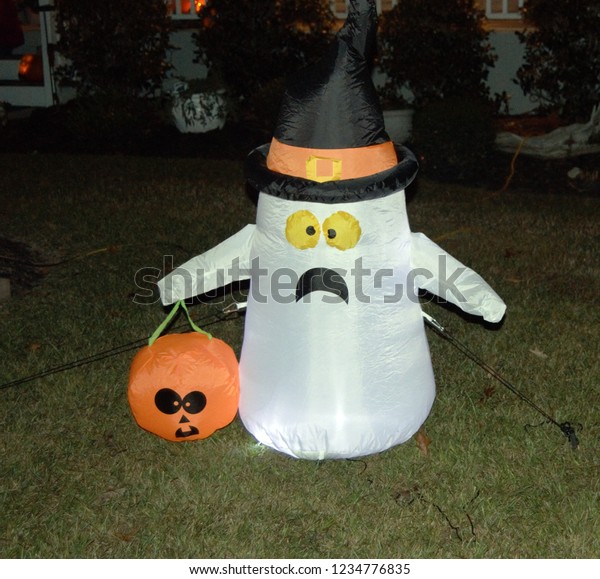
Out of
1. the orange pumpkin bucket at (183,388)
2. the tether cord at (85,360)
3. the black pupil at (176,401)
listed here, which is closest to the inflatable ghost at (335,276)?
the orange pumpkin bucket at (183,388)

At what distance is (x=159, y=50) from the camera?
1134 centimetres

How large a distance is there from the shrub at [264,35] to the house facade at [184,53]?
1.33 ft

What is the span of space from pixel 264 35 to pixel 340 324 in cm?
795

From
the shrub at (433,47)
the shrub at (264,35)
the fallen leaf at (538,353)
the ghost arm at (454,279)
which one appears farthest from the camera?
the shrub at (264,35)

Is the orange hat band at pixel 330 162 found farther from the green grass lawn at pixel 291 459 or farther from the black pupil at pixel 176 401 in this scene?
the green grass lawn at pixel 291 459

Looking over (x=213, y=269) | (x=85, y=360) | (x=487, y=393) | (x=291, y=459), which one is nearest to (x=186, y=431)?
(x=291, y=459)

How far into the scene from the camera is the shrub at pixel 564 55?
30.2 ft

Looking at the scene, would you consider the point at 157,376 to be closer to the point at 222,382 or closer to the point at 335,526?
the point at 222,382

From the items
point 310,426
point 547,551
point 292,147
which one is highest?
point 292,147

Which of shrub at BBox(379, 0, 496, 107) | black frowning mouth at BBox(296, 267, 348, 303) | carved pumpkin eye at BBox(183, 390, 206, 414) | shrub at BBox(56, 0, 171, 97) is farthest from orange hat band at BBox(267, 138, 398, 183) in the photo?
shrub at BBox(56, 0, 171, 97)

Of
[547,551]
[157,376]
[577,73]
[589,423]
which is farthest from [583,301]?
[577,73]

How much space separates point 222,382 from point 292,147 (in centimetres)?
107
